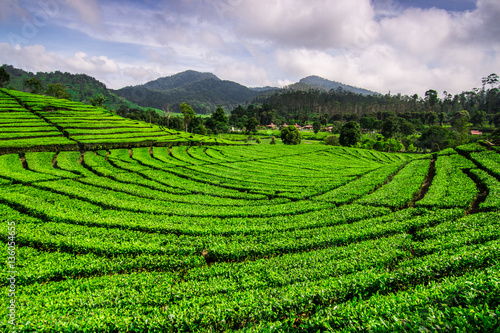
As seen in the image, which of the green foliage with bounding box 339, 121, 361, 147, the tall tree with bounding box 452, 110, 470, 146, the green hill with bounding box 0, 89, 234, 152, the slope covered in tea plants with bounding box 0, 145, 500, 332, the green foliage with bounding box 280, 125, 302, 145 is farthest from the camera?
the green foliage with bounding box 280, 125, 302, 145

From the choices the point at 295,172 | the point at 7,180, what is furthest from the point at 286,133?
the point at 7,180

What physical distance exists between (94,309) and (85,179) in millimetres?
23597

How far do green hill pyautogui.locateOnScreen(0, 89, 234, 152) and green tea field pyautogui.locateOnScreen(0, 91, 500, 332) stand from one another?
370 inches

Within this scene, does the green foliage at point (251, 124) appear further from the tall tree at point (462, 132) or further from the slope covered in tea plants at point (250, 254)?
the slope covered in tea plants at point (250, 254)

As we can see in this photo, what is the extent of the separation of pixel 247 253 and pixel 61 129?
5238cm

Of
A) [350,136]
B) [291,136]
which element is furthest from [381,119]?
[291,136]

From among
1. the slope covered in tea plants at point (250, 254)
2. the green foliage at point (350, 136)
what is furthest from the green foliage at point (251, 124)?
the slope covered in tea plants at point (250, 254)

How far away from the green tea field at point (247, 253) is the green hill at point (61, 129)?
370 inches

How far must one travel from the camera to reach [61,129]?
46.0 m

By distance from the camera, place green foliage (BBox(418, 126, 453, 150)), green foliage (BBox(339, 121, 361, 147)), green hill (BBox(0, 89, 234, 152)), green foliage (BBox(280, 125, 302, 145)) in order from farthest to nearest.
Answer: green foliage (BBox(280, 125, 302, 145))
green foliage (BBox(339, 121, 361, 147))
green foliage (BBox(418, 126, 453, 150))
green hill (BBox(0, 89, 234, 152))

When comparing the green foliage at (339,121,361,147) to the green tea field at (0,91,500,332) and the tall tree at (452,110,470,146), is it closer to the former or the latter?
the tall tree at (452,110,470,146)

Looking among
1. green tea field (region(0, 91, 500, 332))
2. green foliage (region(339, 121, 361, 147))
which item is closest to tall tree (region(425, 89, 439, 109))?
green foliage (region(339, 121, 361, 147))

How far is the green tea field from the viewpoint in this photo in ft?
25.4

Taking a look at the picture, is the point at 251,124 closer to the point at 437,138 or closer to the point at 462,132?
the point at 437,138
